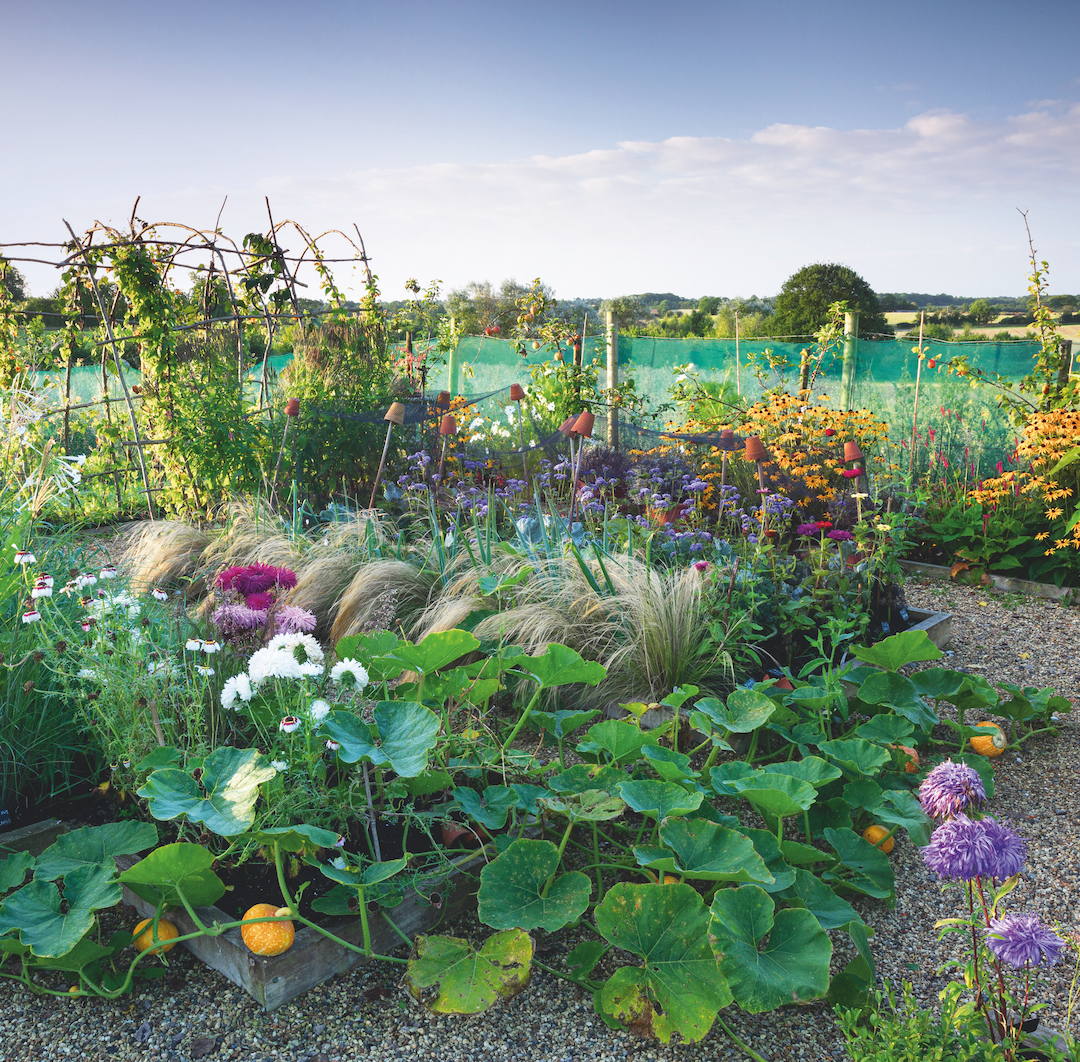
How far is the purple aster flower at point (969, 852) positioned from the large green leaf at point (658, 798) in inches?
21.1

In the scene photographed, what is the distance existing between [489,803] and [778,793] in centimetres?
61

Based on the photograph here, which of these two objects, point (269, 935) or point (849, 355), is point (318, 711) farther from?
point (849, 355)

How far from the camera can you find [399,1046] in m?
1.27

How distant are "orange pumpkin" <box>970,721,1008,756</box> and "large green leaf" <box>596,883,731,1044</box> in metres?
1.53

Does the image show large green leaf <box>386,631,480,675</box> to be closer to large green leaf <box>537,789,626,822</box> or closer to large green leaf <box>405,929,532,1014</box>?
large green leaf <box>537,789,626,822</box>

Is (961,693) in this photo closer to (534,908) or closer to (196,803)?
(534,908)

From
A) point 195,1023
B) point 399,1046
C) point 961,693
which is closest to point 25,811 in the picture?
point 195,1023

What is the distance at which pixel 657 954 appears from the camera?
4.06 feet

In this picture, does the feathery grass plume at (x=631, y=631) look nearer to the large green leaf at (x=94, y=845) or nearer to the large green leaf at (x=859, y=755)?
the large green leaf at (x=859, y=755)

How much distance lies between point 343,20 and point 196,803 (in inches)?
232

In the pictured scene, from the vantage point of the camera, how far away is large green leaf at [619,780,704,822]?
4.74 ft

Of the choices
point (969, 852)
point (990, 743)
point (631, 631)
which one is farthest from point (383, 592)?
point (969, 852)

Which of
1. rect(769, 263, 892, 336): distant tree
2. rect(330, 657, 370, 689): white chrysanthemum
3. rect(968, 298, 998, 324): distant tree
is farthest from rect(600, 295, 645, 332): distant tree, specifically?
rect(330, 657, 370, 689): white chrysanthemum

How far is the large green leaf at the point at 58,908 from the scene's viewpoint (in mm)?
1217
